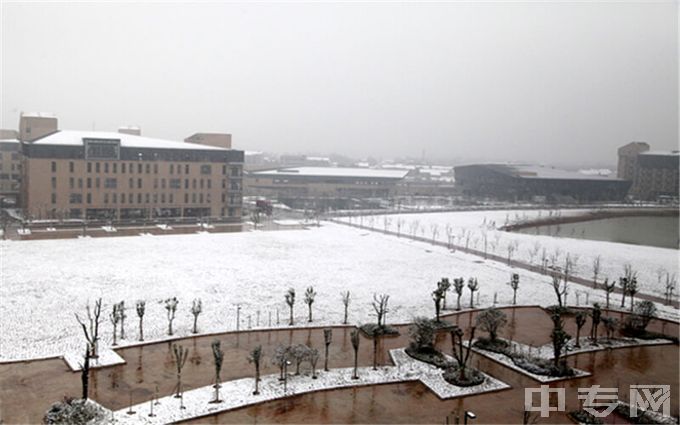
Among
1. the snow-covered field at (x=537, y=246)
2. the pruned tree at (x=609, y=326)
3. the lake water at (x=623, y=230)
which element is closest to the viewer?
the pruned tree at (x=609, y=326)

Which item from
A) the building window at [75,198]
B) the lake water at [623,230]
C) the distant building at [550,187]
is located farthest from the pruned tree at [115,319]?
the distant building at [550,187]

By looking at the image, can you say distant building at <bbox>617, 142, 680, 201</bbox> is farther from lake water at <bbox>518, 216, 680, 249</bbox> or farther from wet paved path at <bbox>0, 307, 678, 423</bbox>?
wet paved path at <bbox>0, 307, 678, 423</bbox>

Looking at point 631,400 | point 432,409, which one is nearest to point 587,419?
point 631,400

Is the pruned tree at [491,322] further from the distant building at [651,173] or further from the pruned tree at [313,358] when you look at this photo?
the distant building at [651,173]

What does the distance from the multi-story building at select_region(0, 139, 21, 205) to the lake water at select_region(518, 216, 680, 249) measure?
41175 mm

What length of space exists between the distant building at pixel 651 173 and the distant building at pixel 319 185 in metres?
39.5

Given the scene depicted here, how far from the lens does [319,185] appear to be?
218 ft

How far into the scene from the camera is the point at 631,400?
1343cm

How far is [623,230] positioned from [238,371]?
4265cm

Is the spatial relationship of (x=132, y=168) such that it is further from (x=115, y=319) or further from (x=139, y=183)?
(x=115, y=319)

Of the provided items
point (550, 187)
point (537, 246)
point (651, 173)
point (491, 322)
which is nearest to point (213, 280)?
point (491, 322)

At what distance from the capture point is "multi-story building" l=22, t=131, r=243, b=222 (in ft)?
130

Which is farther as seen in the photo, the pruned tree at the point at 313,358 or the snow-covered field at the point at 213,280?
the snow-covered field at the point at 213,280

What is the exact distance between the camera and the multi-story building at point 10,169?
164ft
